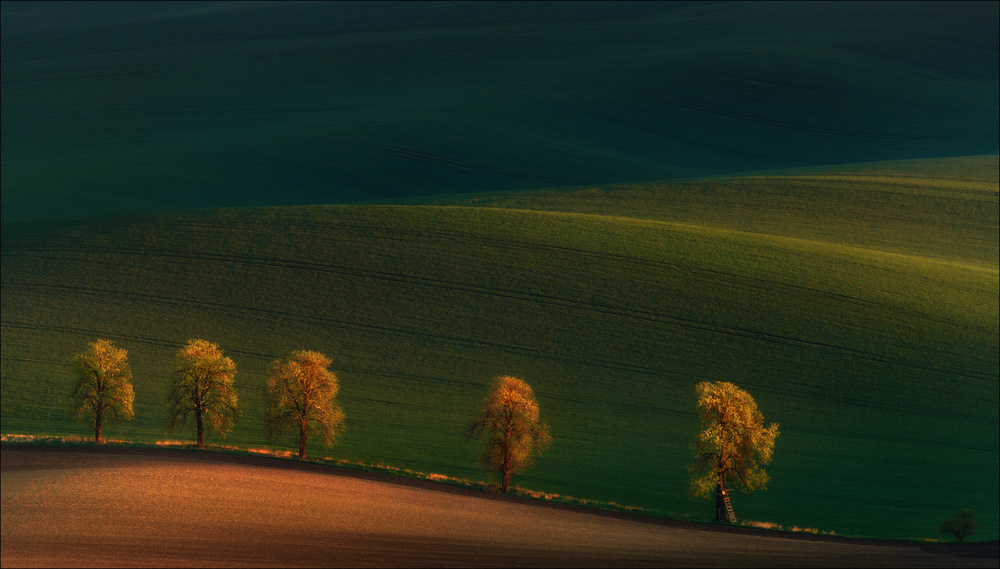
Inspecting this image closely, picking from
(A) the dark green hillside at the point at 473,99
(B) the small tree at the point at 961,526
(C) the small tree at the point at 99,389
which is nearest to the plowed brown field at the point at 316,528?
(B) the small tree at the point at 961,526

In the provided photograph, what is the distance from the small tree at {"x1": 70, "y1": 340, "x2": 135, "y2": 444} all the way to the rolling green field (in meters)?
1.93

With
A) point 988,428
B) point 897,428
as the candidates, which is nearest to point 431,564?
point 897,428

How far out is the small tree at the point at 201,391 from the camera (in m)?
30.7

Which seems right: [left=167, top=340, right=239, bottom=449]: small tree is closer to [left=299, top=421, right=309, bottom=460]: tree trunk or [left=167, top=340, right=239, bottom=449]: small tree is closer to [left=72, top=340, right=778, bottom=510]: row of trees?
[left=72, top=340, right=778, bottom=510]: row of trees

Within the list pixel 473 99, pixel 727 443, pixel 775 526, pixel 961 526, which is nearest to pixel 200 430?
pixel 727 443

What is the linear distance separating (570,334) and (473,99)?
198ft

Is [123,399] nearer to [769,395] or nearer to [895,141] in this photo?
[769,395]

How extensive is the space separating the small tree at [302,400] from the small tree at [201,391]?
68.4 inches

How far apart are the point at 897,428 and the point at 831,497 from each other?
20.4 feet

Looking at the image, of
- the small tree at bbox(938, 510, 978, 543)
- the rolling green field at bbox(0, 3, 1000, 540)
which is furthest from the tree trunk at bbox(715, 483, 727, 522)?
the small tree at bbox(938, 510, 978, 543)

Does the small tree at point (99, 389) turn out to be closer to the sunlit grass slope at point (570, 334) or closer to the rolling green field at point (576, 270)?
the sunlit grass slope at point (570, 334)

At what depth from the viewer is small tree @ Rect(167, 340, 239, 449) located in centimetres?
3066

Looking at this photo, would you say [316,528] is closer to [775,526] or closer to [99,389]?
[99,389]

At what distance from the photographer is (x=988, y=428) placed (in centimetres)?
3406
